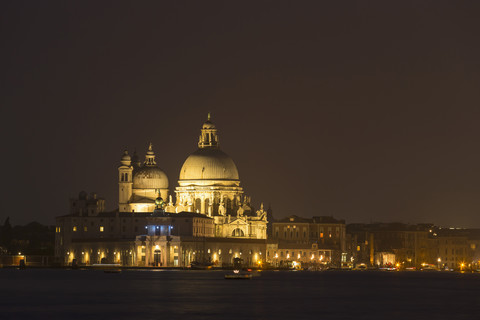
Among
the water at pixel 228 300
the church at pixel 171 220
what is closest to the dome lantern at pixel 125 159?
the church at pixel 171 220

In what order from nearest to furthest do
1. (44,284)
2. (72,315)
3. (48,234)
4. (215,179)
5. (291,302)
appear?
(72,315), (291,302), (44,284), (215,179), (48,234)

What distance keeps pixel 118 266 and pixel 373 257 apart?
187ft

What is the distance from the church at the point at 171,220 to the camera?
15775 centimetres

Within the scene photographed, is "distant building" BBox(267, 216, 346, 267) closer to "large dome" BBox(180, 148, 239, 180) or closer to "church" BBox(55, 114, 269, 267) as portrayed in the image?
"church" BBox(55, 114, 269, 267)

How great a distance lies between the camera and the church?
518 ft

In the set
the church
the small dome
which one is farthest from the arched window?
the small dome

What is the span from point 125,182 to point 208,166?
1122 cm

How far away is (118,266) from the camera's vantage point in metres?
154

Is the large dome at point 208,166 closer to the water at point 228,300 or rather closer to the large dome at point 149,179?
the large dome at point 149,179

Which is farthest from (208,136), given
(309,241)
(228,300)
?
(228,300)

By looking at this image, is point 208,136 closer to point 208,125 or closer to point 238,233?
point 208,125

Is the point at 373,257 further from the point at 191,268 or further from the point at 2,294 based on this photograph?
the point at 2,294

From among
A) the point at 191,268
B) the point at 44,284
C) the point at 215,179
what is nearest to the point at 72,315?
the point at 44,284

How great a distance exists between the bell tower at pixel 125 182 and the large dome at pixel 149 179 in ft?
5.36
